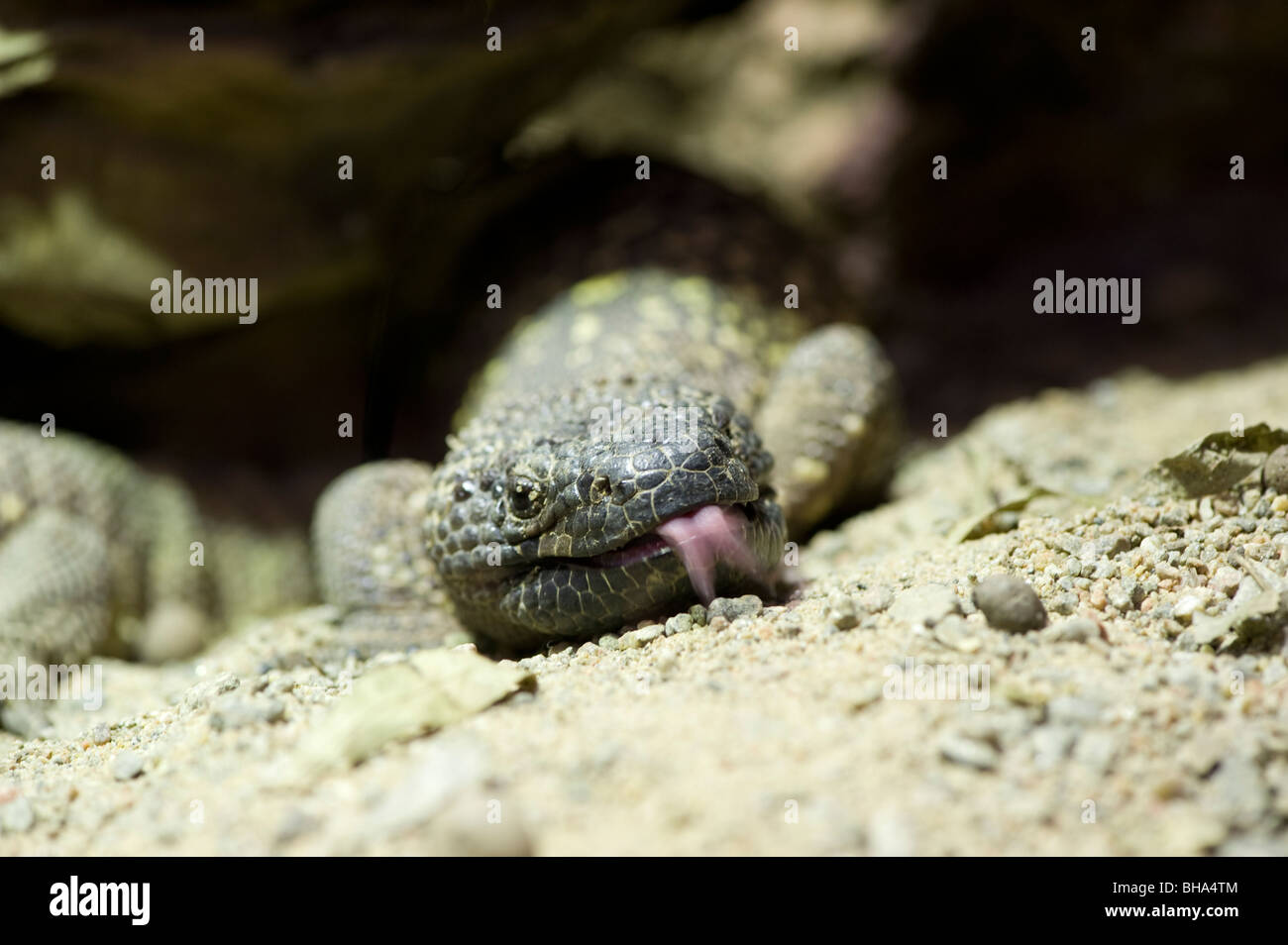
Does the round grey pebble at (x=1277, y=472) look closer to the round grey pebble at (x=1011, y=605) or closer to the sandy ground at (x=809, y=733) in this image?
the sandy ground at (x=809, y=733)

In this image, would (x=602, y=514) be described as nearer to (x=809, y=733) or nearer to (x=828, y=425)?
(x=809, y=733)

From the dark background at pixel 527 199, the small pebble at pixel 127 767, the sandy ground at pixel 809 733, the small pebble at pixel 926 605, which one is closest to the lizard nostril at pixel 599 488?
the sandy ground at pixel 809 733

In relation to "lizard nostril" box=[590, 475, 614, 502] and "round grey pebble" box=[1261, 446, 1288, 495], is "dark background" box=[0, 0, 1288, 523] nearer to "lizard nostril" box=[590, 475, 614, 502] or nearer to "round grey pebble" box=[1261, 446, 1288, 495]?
"lizard nostril" box=[590, 475, 614, 502]

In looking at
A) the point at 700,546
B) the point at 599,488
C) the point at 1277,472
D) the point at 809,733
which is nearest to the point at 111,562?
the point at 599,488

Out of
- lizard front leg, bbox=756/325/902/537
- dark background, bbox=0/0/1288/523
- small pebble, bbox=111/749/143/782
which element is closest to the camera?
small pebble, bbox=111/749/143/782

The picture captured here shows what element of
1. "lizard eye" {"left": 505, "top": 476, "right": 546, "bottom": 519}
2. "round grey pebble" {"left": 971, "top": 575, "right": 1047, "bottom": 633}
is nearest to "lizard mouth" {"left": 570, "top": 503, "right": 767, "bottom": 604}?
"lizard eye" {"left": 505, "top": 476, "right": 546, "bottom": 519}

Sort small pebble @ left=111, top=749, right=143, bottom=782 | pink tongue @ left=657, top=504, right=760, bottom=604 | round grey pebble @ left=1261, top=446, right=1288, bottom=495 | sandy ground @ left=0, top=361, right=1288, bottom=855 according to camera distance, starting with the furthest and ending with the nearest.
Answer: round grey pebble @ left=1261, top=446, right=1288, bottom=495 → pink tongue @ left=657, top=504, right=760, bottom=604 → small pebble @ left=111, top=749, right=143, bottom=782 → sandy ground @ left=0, top=361, right=1288, bottom=855

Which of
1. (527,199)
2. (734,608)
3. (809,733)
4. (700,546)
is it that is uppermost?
(527,199)
